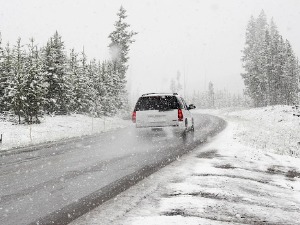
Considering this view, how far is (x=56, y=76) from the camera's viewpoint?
32.2m

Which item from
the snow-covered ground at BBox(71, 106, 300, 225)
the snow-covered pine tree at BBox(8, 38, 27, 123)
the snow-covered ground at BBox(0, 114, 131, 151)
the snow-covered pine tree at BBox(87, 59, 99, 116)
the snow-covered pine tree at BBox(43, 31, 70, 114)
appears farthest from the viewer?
the snow-covered pine tree at BBox(87, 59, 99, 116)

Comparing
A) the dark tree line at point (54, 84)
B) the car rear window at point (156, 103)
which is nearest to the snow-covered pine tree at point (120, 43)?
the dark tree line at point (54, 84)

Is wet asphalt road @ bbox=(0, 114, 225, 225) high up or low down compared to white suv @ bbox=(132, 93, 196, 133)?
down

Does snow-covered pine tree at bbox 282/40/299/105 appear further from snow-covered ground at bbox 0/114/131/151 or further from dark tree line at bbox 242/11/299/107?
snow-covered ground at bbox 0/114/131/151

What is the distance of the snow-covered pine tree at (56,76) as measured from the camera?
105 feet

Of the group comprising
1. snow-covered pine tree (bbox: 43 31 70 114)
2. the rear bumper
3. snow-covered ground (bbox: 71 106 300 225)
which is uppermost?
snow-covered pine tree (bbox: 43 31 70 114)

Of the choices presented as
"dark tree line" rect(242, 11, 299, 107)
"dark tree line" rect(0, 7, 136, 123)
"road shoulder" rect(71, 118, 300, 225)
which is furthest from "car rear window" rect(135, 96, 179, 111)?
"dark tree line" rect(242, 11, 299, 107)

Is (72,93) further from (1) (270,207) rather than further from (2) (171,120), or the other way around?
(1) (270,207)

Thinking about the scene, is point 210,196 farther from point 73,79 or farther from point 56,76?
point 73,79

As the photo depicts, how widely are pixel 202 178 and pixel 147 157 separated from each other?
131 inches

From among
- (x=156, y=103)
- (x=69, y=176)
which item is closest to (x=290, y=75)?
(x=156, y=103)

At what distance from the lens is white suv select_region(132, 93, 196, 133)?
1530 cm

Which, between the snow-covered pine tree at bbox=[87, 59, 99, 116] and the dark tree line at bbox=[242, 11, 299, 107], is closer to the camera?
the snow-covered pine tree at bbox=[87, 59, 99, 116]

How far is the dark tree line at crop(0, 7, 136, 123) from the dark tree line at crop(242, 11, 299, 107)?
29.8 meters
